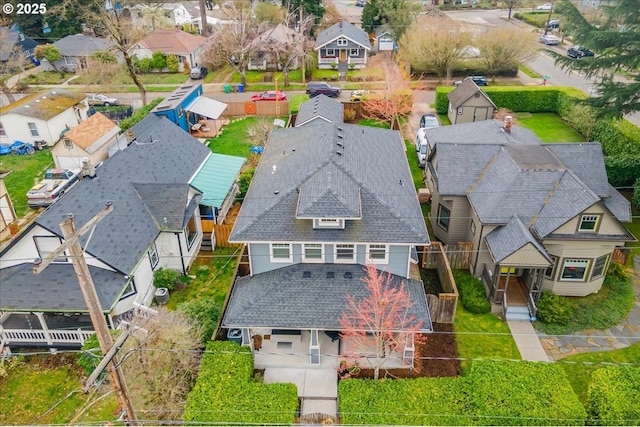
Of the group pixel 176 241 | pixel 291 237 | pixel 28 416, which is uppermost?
pixel 291 237

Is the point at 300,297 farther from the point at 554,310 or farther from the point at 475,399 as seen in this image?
the point at 554,310

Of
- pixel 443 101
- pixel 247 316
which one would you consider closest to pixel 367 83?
pixel 443 101

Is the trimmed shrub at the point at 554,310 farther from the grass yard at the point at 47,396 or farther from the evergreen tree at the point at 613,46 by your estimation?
the grass yard at the point at 47,396

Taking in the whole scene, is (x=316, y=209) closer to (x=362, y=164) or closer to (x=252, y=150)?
(x=362, y=164)

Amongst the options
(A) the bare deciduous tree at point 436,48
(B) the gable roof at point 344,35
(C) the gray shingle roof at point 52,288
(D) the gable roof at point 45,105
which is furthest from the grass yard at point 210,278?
(B) the gable roof at point 344,35

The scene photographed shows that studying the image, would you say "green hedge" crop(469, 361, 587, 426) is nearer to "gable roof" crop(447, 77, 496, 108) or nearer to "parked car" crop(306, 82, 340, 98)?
"gable roof" crop(447, 77, 496, 108)
